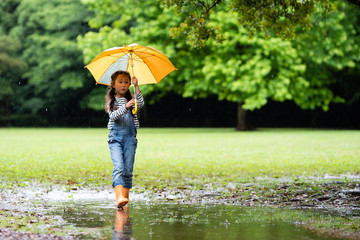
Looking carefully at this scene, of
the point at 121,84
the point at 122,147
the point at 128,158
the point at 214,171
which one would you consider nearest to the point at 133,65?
the point at 121,84

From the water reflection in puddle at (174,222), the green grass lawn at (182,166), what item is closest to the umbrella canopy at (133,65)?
the water reflection in puddle at (174,222)

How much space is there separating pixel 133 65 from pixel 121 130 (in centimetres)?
121

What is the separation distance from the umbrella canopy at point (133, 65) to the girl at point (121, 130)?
1.42ft

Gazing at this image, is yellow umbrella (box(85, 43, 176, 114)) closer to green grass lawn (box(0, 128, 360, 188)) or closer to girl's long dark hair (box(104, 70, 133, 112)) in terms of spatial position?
girl's long dark hair (box(104, 70, 133, 112))

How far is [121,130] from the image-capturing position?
6.81 meters

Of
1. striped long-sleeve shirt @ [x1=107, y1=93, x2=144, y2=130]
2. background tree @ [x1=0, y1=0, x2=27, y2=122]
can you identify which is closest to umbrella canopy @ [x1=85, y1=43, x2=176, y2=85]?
striped long-sleeve shirt @ [x1=107, y1=93, x2=144, y2=130]

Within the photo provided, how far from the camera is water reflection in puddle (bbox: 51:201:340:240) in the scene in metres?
5.30

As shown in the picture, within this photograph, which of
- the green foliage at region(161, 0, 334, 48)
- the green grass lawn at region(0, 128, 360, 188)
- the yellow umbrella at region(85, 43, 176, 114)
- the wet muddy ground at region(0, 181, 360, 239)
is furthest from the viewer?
the green grass lawn at region(0, 128, 360, 188)

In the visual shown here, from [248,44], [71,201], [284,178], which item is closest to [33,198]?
[71,201]

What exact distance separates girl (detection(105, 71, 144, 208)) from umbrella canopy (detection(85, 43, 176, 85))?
0.43 meters

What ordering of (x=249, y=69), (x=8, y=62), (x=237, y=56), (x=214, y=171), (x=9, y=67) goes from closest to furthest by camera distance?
(x=214, y=171), (x=249, y=69), (x=237, y=56), (x=8, y=62), (x=9, y=67)

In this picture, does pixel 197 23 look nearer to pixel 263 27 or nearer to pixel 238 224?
pixel 263 27

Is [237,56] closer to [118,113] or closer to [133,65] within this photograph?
[133,65]

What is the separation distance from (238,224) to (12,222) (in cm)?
255
